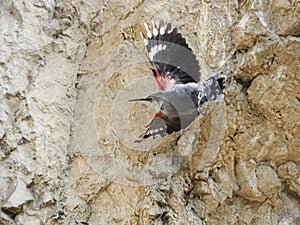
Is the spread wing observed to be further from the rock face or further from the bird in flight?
the rock face

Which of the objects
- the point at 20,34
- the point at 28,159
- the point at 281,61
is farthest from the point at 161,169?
the point at 20,34

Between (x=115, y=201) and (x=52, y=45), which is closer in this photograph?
(x=115, y=201)

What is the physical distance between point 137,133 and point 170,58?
446mm

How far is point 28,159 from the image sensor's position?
2.21 meters

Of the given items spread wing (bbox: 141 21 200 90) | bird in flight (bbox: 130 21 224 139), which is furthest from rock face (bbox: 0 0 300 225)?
spread wing (bbox: 141 21 200 90)

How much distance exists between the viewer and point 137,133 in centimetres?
236

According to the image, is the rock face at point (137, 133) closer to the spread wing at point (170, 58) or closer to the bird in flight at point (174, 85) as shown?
the bird in flight at point (174, 85)

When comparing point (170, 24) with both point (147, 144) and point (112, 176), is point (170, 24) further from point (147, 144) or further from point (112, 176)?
point (112, 176)

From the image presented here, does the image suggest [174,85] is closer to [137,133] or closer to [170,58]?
[170,58]

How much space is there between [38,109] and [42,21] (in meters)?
0.55

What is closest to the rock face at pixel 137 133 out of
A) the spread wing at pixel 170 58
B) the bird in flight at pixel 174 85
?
the bird in flight at pixel 174 85

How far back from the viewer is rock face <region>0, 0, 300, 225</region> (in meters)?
2.20

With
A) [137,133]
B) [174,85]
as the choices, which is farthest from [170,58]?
[137,133]

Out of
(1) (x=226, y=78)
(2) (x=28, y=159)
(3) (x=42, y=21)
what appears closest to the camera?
(2) (x=28, y=159)
